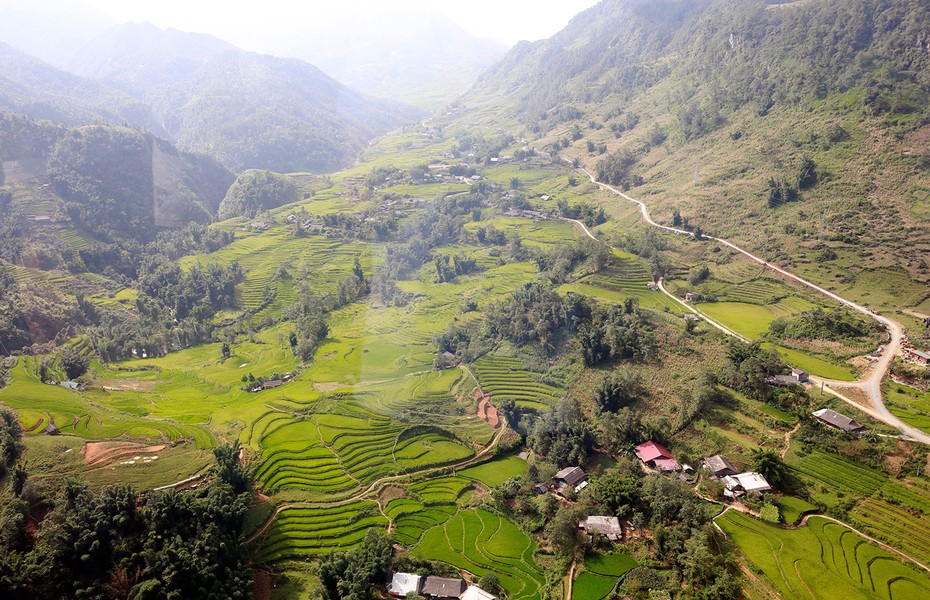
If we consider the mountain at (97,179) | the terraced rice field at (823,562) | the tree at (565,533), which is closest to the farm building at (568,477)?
the tree at (565,533)

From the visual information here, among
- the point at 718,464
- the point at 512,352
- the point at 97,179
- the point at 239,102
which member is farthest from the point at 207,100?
the point at 718,464

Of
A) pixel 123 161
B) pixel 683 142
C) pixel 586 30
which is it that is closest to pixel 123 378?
pixel 123 161

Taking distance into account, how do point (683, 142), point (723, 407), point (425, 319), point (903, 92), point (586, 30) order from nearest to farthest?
point (723, 407)
point (425, 319)
point (903, 92)
point (683, 142)
point (586, 30)

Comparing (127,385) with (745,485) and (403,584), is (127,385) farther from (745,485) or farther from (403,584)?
(745,485)

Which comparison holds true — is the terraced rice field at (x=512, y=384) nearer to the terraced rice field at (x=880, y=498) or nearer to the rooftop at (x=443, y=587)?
the rooftop at (x=443, y=587)

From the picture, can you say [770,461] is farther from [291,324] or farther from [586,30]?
[586,30]

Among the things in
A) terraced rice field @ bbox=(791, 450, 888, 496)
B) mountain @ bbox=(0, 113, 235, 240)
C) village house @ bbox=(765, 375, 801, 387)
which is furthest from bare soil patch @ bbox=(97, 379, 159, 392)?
village house @ bbox=(765, 375, 801, 387)
